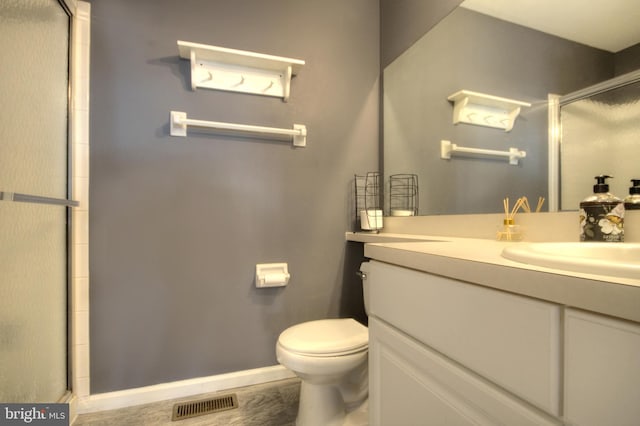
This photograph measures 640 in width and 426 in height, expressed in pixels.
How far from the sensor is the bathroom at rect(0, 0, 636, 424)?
1.33 meters

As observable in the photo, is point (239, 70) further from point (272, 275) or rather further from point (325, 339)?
point (325, 339)

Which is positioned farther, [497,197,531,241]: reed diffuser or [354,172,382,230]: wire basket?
[354,172,382,230]: wire basket

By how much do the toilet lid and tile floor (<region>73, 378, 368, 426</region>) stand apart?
0.35 meters

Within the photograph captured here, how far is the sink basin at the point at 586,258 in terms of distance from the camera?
14.4 inches

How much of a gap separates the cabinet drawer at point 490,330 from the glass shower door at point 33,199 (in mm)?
1265

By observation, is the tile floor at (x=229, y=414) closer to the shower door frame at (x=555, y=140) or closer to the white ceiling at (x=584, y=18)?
the shower door frame at (x=555, y=140)

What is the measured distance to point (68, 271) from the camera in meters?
1.27

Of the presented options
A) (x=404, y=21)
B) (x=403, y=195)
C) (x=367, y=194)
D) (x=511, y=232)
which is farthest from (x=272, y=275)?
(x=404, y=21)

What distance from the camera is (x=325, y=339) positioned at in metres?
1.15

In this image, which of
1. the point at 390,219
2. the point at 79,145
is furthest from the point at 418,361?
the point at 79,145

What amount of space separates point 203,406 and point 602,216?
1.70m

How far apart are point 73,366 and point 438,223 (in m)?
1.85

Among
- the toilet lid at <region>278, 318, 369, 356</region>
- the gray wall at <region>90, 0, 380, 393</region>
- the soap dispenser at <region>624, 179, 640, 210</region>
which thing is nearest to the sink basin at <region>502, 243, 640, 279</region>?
the soap dispenser at <region>624, 179, 640, 210</region>

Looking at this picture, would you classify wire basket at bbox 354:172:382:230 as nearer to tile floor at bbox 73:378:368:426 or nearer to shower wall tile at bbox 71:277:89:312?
tile floor at bbox 73:378:368:426
